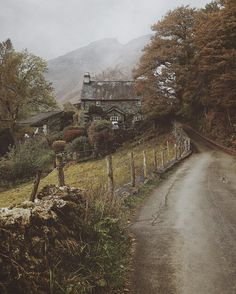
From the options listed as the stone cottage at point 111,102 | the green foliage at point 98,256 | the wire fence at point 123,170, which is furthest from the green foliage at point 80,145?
the green foliage at point 98,256

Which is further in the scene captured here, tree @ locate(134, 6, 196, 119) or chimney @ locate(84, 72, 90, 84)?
chimney @ locate(84, 72, 90, 84)

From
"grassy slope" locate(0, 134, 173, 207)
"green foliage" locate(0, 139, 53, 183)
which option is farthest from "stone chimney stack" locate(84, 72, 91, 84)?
"green foliage" locate(0, 139, 53, 183)

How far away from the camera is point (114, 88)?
191 feet

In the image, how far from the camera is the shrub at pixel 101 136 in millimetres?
37478

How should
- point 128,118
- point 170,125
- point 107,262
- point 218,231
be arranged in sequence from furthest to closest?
point 128,118
point 170,125
point 218,231
point 107,262

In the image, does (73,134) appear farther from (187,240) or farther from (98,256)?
(98,256)

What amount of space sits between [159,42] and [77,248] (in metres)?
38.7

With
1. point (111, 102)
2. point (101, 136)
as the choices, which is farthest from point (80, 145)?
point (111, 102)

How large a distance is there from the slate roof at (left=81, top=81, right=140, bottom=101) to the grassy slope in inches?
635

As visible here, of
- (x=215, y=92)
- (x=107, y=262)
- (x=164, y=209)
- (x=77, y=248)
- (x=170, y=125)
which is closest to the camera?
(x=77, y=248)

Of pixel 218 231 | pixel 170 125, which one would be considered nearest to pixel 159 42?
pixel 170 125

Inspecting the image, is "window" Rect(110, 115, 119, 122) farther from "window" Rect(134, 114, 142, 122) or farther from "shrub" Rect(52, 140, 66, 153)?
"shrub" Rect(52, 140, 66, 153)

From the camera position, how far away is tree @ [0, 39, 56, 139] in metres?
43.7

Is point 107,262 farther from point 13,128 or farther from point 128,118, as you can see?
point 128,118
